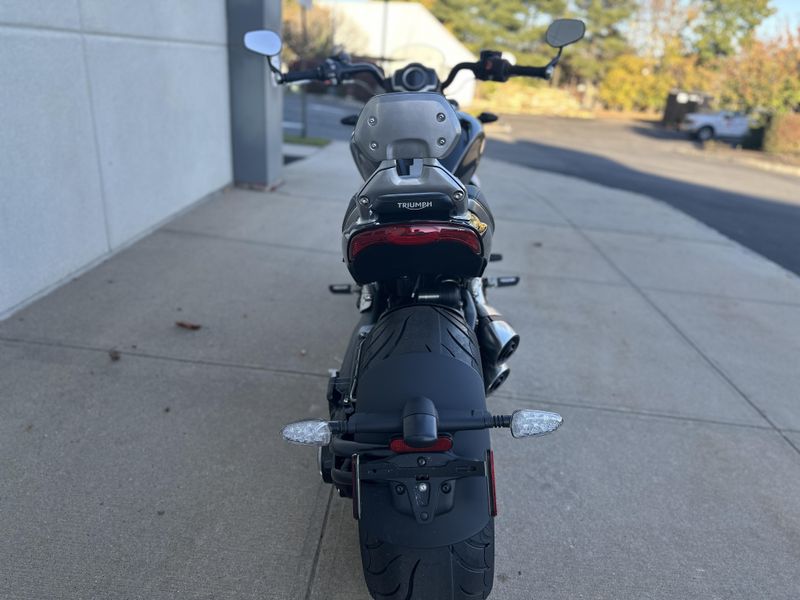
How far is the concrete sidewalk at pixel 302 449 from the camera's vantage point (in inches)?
82.5

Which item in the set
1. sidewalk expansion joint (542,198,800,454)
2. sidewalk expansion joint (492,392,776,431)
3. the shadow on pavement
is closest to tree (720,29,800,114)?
the shadow on pavement

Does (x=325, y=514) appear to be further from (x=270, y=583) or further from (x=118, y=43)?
(x=118, y=43)

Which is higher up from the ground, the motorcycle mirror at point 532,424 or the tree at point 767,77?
the tree at point 767,77

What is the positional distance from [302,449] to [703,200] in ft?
31.9

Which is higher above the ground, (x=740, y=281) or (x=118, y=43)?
(x=118, y=43)

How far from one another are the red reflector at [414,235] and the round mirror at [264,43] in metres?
1.48

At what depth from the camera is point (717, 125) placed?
73.2 ft

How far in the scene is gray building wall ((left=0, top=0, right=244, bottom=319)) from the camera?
11.4 ft

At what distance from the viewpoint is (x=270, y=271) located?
471 centimetres

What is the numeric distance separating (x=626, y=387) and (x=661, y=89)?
35151 millimetres

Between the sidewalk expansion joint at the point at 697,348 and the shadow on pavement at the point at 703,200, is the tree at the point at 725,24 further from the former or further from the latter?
the sidewalk expansion joint at the point at 697,348

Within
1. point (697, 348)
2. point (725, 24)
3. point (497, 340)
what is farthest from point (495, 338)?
point (725, 24)

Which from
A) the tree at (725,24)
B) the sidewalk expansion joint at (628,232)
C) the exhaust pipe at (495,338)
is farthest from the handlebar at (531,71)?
the tree at (725,24)

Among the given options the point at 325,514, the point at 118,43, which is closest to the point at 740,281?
the point at 325,514
